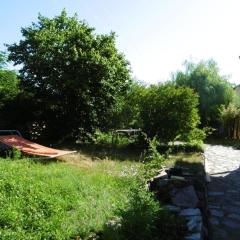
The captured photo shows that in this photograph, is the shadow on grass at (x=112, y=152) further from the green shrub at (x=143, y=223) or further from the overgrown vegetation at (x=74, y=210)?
the green shrub at (x=143, y=223)

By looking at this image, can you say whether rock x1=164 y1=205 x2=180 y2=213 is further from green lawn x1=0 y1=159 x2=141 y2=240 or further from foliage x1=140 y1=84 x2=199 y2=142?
foliage x1=140 y1=84 x2=199 y2=142

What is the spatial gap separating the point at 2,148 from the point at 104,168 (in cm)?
308

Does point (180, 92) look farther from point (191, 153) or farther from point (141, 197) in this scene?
point (141, 197)

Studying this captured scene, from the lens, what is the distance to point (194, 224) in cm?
580

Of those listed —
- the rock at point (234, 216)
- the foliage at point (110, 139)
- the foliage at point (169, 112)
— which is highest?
the foliage at point (169, 112)

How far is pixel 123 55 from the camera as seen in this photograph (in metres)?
18.4

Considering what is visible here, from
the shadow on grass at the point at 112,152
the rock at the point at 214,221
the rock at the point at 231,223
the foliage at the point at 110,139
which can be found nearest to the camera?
the rock at the point at 231,223

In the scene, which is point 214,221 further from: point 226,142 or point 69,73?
point 226,142

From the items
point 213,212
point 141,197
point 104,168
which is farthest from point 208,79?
point 141,197

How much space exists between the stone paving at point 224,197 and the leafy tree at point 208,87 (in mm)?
13337

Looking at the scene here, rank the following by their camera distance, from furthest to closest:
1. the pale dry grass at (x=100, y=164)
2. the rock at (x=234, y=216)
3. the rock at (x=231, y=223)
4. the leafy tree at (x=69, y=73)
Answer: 1. the leafy tree at (x=69, y=73)
2. the pale dry grass at (x=100, y=164)
3. the rock at (x=234, y=216)
4. the rock at (x=231, y=223)

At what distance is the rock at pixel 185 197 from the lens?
6.83 metres

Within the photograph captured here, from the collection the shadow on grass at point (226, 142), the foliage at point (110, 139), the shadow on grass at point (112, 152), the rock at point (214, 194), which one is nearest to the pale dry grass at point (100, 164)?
the shadow on grass at point (112, 152)

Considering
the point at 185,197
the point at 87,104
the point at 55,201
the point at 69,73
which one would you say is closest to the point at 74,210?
the point at 55,201
